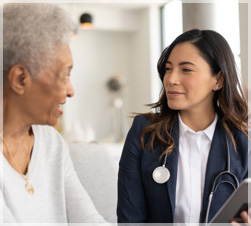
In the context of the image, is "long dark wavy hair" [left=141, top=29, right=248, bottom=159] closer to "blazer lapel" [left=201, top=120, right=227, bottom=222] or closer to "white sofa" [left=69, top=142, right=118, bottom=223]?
"blazer lapel" [left=201, top=120, right=227, bottom=222]

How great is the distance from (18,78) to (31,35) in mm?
106

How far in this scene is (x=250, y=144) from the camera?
60.9 inches

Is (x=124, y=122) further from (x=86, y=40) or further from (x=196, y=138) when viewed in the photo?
(x=196, y=138)

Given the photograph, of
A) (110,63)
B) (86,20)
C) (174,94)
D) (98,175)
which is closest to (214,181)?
(174,94)

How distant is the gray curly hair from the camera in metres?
0.81

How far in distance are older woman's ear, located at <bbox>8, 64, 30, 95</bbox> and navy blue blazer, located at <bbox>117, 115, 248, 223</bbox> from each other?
81 centimetres

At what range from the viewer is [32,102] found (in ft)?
2.83

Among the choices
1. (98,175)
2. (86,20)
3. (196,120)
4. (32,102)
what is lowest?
(98,175)

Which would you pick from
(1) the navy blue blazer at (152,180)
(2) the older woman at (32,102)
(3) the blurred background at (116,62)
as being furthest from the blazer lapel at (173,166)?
(3) the blurred background at (116,62)

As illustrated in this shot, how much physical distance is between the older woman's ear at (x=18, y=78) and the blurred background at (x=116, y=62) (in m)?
4.48

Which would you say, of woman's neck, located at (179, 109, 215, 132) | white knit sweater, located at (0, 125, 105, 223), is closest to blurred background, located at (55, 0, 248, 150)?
woman's neck, located at (179, 109, 215, 132)

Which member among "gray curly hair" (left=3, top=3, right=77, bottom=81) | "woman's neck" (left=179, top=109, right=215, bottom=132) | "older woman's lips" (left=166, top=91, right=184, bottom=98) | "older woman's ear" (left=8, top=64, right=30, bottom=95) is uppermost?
"gray curly hair" (left=3, top=3, right=77, bottom=81)

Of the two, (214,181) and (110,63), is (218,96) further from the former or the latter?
(110,63)

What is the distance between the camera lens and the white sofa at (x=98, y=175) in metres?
1.64
